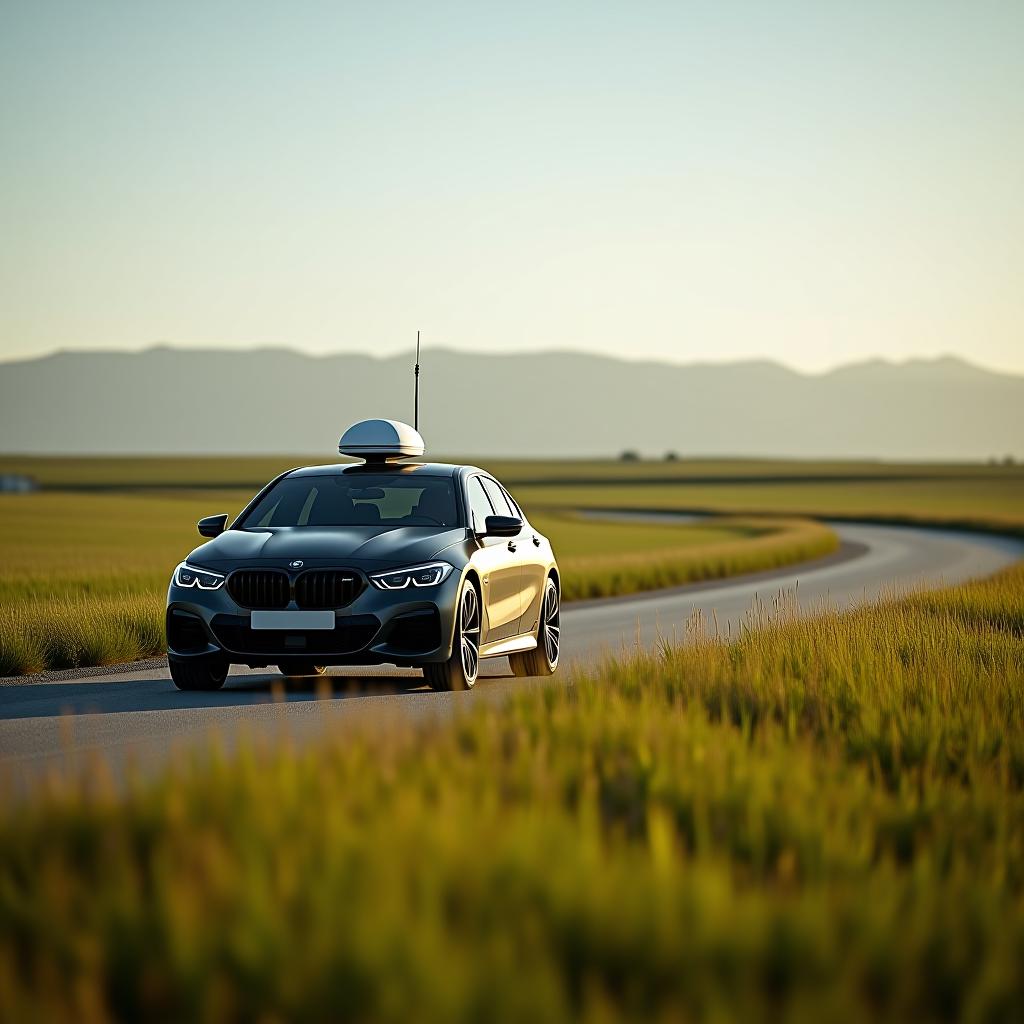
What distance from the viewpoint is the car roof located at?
15000 millimetres

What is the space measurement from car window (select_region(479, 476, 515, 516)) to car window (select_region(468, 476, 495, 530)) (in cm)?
11

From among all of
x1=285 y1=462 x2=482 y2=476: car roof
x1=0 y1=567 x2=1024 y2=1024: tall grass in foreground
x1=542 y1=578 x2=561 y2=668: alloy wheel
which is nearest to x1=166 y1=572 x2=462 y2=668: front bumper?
x1=285 y1=462 x2=482 y2=476: car roof

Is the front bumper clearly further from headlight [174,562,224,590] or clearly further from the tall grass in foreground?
the tall grass in foreground

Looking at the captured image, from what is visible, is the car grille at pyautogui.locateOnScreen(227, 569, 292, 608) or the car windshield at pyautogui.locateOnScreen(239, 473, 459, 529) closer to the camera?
the car grille at pyautogui.locateOnScreen(227, 569, 292, 608)

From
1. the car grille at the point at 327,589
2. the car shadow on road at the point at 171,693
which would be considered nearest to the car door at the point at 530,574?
the car shadow on road at the point at 171,693

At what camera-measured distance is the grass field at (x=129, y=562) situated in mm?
17719

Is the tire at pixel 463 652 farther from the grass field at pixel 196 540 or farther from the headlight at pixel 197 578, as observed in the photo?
the grass field at pixel 196 540

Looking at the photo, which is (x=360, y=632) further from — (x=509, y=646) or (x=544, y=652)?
(x=544, y=652)

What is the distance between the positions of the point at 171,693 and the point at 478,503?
9.78ft

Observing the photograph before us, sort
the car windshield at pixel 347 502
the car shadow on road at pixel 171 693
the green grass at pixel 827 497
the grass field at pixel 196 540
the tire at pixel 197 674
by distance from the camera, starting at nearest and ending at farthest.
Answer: the car shadow on road at pixel 171 693 < the tire at pixel 197 674 < the car windshield at pixel 347 502 < the grass field at pixel 196 540 < the green grass at pixel 827 497

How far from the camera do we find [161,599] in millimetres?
21703

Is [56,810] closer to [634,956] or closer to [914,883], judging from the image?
A: [634,956]

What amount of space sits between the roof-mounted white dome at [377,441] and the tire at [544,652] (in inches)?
72.0

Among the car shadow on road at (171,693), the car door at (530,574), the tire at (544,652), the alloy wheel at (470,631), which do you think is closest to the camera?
the car shadow on road at (171,693)
